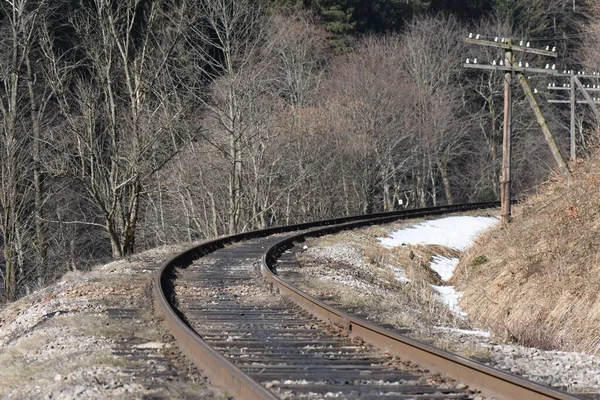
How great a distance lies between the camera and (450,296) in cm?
1997

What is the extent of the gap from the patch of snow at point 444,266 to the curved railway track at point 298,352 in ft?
33.7

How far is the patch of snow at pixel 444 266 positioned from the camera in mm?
24109

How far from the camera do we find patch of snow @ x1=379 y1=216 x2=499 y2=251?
28406 millimetres

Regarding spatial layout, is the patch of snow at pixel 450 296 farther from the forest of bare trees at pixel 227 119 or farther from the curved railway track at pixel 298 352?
the forest of bare trees at pixel 227 119

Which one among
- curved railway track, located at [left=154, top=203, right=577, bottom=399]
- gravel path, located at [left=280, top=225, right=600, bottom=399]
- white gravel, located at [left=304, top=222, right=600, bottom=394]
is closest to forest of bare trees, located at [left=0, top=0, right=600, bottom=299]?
gravel path, located at [left=280, top=225, right=600, bottom=399]

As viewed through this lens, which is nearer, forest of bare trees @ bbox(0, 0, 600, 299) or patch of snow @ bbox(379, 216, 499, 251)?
patch of snow @ bbox(379, 216, 499, 251)

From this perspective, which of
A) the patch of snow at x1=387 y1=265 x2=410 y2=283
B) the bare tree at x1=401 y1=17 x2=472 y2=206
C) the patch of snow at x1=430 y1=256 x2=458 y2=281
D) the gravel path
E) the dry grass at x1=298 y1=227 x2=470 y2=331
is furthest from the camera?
the bare tree at x1=401 y1=17 x2=472 y2=206

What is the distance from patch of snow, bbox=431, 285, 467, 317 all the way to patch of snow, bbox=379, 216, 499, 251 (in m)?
4.78

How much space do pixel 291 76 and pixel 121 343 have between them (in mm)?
42527

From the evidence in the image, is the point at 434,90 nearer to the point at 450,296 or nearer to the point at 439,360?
the point at 450,296

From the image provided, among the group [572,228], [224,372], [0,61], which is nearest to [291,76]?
[0,61]

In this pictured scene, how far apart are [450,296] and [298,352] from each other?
11.7 metres

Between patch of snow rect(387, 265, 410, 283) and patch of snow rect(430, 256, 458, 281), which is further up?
patch of snow rect(387, 265, 410, 283)

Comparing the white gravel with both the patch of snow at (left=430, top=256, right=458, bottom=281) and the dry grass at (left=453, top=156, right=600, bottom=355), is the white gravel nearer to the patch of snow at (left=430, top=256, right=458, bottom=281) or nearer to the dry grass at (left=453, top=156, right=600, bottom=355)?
the dry grass at (left=453, top=156, right=600, bottom=355)
